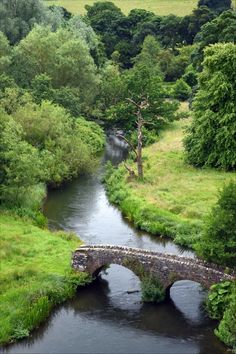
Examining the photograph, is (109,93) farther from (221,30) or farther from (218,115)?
(218,115)

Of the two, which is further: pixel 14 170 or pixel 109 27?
pixel 109 27

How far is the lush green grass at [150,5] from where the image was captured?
17950 cm

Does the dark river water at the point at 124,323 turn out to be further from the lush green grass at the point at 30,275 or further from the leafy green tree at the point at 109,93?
the leafy green tree at the point at 109,93

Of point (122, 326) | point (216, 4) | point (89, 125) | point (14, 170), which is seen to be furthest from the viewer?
point (216, 4)

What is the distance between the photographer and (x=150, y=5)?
187 metres

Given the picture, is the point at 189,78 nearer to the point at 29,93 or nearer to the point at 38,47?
the point at 38,47

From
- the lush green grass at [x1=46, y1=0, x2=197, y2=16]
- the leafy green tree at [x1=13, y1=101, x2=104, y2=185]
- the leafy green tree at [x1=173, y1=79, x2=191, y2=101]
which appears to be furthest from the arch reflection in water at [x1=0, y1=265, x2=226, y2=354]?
the lush green grass at [x1=46, y1=0, x2=197, y2=16]

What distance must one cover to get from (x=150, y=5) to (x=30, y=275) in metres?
150

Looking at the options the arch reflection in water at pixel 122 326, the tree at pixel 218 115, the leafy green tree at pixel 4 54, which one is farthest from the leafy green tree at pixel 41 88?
the arch reflection in water at pixel 122 326

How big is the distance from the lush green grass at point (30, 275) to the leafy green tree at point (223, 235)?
10.1 meters

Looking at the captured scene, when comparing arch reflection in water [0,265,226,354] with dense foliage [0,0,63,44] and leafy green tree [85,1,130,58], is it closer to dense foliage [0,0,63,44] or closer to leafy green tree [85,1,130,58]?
dense foliage [0,0,63,44]

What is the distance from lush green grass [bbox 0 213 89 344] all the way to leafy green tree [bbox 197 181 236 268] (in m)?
10.1

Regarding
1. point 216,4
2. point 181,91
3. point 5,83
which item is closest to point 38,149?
point 5,83

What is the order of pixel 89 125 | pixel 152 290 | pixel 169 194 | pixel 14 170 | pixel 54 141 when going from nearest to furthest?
pixel 152 290 < pixel 14 170 < pixel 169 194 < pixel 54 141 < pixel 89 125
